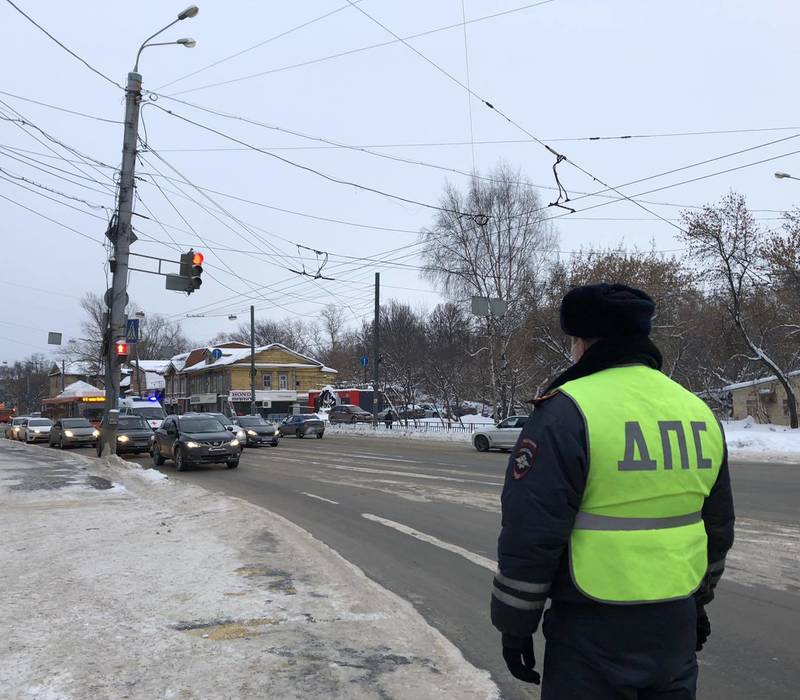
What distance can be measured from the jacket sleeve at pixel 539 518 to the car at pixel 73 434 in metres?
31.5

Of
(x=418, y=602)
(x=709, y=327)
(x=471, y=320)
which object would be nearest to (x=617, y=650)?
(x=418, y=602)

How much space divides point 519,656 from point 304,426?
38.2 meters

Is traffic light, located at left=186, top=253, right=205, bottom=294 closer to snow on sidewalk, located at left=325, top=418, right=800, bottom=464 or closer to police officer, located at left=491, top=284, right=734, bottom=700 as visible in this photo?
snow on sidewalk, located at left=325, top=418, right=800, bottom=464

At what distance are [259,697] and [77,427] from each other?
3113 centimetres

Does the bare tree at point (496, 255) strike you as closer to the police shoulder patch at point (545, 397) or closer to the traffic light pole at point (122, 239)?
the traffic light pole at point (122, 239)

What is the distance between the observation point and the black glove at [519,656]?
6.83ft

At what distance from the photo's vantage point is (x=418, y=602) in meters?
5.76

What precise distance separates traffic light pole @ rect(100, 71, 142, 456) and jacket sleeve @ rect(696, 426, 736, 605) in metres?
17.6

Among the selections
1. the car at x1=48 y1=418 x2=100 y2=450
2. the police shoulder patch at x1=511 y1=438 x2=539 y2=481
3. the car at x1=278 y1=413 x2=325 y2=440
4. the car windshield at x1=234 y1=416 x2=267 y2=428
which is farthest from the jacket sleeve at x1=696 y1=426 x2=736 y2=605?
the car at x1=278 y1=413 x2=325 y2=440

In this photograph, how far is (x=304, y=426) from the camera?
130ft

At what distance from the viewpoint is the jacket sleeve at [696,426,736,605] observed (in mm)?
2330

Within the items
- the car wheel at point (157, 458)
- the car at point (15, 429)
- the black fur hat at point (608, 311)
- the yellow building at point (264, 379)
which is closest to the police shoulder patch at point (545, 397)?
the black fur hat at point (608, 311)

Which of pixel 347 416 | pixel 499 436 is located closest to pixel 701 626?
pixel 499 436

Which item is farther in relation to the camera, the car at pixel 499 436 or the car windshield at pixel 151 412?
the car windshield at pixel 151 412
